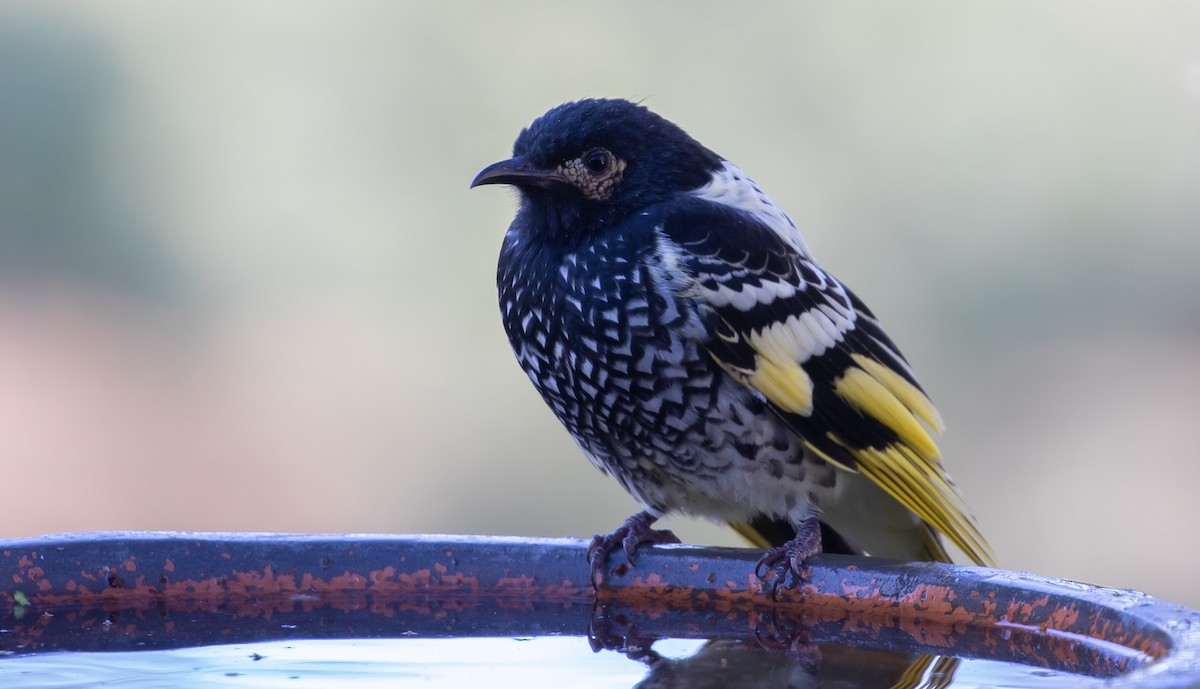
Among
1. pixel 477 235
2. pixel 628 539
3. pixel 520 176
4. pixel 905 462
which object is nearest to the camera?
pixel 628 539

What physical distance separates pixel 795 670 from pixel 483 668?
0.57 m

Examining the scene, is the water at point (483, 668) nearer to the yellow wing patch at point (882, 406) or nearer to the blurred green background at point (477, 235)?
the yellow wing patch at point (882, 406)

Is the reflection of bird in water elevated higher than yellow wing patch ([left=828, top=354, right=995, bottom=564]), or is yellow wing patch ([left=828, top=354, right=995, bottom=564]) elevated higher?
yellow wing patch ([left=828, top=354, right=995, bottom=564])

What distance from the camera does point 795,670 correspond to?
289 cm

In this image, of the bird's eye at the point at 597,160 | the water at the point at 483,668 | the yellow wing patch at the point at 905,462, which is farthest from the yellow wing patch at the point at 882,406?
the water at the point at 483,668

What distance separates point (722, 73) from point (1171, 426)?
348 centimetres

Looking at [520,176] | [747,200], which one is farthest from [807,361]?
[520,176]

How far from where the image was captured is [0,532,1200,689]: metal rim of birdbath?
3.11 m

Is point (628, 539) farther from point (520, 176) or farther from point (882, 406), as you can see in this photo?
point (520, 176)

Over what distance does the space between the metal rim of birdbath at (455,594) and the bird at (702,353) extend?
0.22m

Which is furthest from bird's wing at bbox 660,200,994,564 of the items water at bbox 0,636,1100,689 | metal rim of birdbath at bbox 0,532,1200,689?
water at bbox 0,636,1100,689

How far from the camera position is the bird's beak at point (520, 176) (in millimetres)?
4242

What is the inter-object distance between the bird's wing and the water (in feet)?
3.23

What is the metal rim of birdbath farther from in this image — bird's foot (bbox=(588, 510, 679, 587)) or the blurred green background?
the blurred green background
